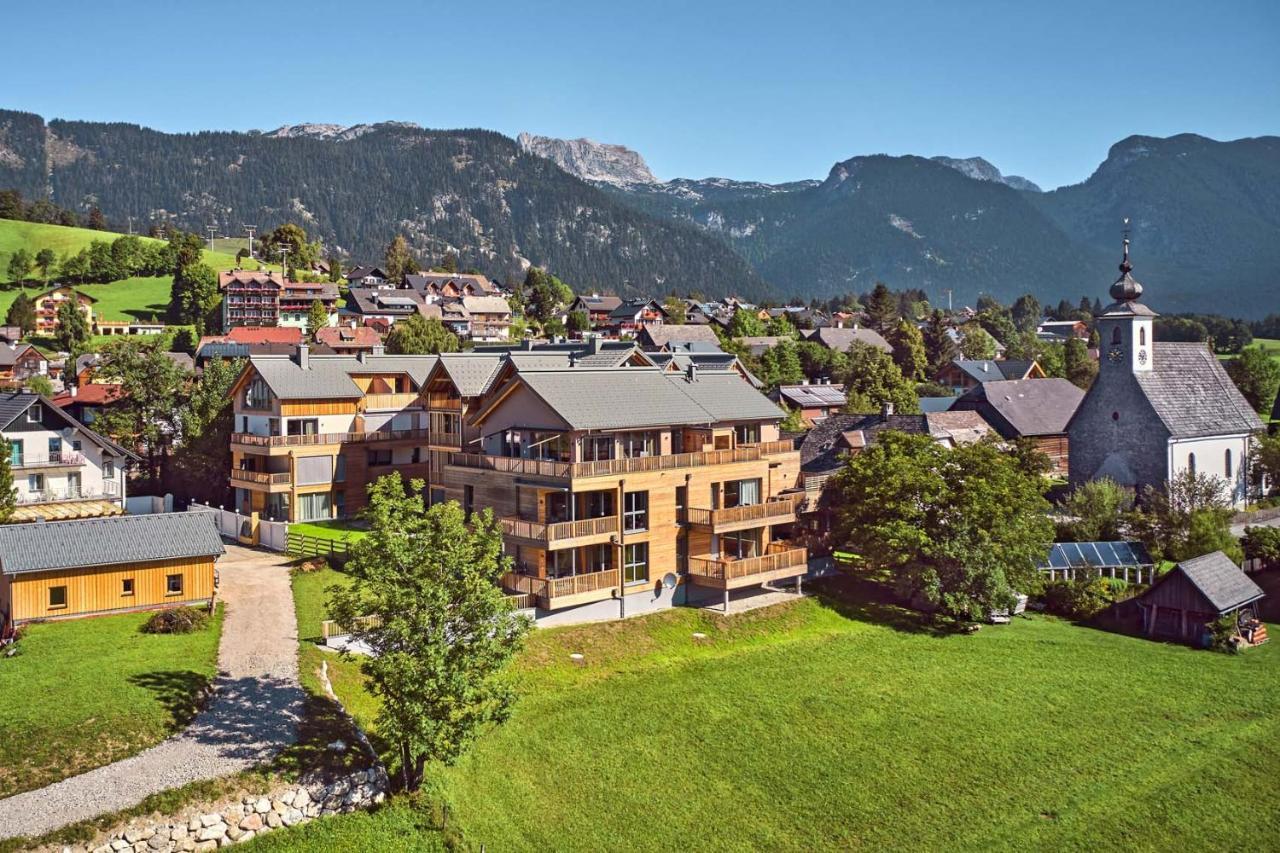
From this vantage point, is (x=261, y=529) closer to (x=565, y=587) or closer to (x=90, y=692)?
(x=565, y=587)

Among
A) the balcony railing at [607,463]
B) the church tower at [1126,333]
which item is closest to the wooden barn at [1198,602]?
the balcony railing at [607,463]

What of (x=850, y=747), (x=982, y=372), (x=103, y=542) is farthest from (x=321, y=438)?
(x=982, y=372)

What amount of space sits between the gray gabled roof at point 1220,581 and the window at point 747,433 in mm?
18035

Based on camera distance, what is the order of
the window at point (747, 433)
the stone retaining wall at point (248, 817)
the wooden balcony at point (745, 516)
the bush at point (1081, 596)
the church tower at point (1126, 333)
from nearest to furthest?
the stone retaining wall at point (248, 817) → the wooden balcony at point (745, 516) → the bush at point (1081, 596) → the window at point (747, 433) → the church tower at point (1126, 333)

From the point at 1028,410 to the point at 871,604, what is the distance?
143 ft

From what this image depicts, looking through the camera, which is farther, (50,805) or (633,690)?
(633,690)

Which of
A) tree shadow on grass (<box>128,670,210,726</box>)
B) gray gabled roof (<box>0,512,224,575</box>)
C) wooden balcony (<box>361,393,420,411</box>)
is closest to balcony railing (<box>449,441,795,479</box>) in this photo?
gray gabled roof (<box>0,512,224,575</box>)

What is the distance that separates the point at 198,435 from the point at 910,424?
140ft

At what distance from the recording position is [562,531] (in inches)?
1437

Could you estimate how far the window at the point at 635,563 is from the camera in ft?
128

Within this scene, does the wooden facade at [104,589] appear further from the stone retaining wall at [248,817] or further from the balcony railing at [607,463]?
the stone retaining wall at [248,817]

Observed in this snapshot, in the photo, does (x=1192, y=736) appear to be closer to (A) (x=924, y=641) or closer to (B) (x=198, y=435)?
(A) (x=924, y=641)

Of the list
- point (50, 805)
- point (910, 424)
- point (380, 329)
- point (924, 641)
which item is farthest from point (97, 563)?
point (380, 329)

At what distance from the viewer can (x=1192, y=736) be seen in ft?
101
